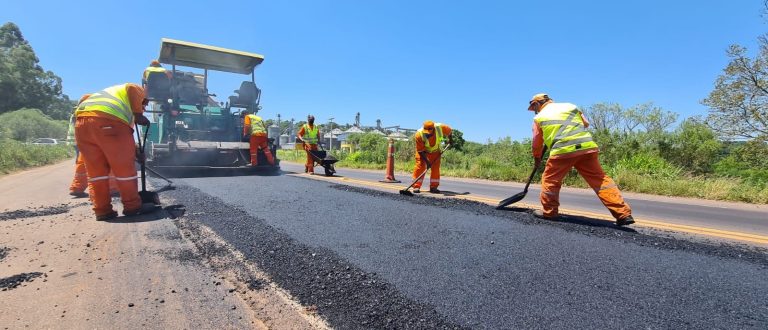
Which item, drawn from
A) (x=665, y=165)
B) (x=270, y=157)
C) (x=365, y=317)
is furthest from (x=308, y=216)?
(x=665, y=165)

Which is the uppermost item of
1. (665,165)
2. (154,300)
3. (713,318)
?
(665,165)

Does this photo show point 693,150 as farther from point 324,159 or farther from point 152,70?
point 152,70

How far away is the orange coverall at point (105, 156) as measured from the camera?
4.18 meters

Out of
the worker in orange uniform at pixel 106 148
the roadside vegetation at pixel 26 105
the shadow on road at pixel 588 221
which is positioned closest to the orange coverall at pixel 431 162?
the shadow on road at pixel 588 221

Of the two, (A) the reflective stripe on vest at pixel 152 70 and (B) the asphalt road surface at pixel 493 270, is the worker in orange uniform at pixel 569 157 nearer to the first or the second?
(B) the asphalt road surface at pixel 493 270

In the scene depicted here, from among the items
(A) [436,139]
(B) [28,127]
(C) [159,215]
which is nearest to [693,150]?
(A) [436,139]

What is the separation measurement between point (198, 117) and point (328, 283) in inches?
344

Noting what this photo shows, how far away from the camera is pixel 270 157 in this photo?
31.7ft

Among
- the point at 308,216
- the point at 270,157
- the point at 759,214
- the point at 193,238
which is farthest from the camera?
the point at 270,157

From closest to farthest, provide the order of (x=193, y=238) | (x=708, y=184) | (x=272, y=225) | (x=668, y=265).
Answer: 1. (x=668, y=265)
2. (x=193, y=238)
3. (x=272, y=225)
4. (x=708, y=184)

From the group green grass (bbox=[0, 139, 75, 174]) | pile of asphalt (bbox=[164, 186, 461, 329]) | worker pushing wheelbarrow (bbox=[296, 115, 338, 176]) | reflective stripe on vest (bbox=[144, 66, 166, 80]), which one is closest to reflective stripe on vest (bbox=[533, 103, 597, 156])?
pile of asphalt (bbox=[164, 186, 461, 329])

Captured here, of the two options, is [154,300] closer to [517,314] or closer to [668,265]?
[517,314]

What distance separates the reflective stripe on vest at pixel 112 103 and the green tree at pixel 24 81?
43.1 meters

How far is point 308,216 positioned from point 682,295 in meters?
3.28
